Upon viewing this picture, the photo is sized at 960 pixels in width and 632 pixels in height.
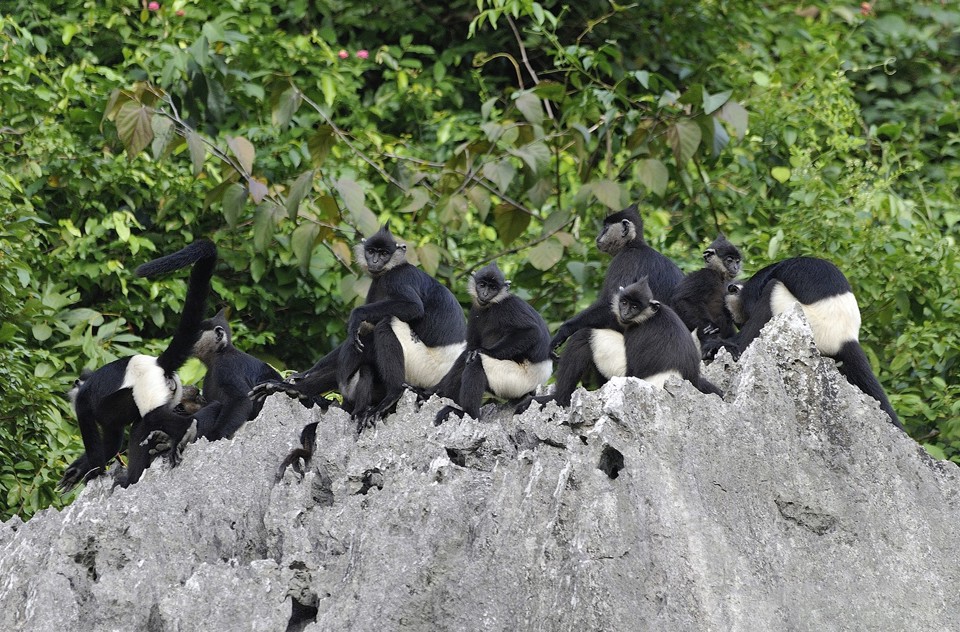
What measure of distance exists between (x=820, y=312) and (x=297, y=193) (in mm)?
3484

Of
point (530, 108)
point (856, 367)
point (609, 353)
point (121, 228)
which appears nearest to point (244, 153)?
point (121, 228)

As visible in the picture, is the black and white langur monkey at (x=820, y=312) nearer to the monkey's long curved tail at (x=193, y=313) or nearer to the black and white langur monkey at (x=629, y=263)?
the black and white langur monkey at (x=629, y=263)

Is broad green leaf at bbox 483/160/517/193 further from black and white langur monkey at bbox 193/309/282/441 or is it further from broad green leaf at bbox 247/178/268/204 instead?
black and white langur monkey at bbox 193/309/282/441

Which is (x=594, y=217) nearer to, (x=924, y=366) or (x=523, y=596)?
(x=924, y=366)

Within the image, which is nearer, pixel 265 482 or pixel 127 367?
pixel 265 482

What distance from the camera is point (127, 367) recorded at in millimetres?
7129

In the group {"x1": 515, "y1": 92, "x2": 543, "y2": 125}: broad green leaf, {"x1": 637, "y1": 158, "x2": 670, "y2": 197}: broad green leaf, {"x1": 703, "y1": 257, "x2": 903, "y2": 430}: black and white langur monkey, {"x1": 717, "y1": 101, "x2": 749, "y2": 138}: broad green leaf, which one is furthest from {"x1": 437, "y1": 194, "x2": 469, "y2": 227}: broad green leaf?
{"x1": 703, "y1": 257, "x2": 903, "y2": 430}: black and white langur monkey

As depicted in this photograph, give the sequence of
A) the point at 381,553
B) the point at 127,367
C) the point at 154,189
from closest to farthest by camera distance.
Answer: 1. the point at 381,553
2. the point at 127,367
3. the point at 154,189

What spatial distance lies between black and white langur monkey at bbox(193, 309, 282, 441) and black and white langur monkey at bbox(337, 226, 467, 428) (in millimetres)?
486

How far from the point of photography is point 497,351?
6.89 meters

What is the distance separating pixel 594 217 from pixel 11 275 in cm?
452

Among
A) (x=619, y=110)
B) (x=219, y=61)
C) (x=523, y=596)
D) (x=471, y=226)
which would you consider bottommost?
(x=471, y=226)

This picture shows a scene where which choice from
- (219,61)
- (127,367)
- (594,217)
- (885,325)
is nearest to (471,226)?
(594,217)

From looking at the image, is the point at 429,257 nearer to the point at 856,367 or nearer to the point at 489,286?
the point at 489,286
